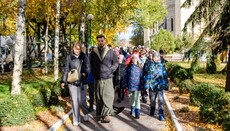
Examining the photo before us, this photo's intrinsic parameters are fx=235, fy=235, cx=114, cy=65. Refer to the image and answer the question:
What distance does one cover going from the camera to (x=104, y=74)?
241 inches

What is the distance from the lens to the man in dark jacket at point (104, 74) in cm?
614

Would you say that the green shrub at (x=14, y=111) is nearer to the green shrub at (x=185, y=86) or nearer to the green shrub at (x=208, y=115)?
the green shrub at (x=208, y=115)

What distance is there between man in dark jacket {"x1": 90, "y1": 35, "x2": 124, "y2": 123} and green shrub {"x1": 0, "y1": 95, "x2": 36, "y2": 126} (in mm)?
1908

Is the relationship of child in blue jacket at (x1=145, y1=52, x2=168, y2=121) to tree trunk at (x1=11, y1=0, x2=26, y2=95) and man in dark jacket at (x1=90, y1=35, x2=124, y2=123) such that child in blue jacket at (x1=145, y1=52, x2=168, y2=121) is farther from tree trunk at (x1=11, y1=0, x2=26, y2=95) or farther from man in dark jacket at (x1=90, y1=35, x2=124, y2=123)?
tree trunk at (x1=11, y1=0, x2=26, y2=95)

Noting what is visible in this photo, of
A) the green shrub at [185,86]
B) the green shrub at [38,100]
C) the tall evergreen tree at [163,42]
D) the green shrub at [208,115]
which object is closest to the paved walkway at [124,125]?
the green shrub at [208,115]

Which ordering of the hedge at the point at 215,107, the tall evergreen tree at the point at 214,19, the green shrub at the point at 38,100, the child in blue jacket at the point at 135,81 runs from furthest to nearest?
the tall evergreen tree at the point at 214,19, the green shrub at the point at 38,100, the child in blue jacket at the point at 135,81, the hedge at the point at 215,107

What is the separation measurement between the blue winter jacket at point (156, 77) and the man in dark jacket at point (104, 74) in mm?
1004

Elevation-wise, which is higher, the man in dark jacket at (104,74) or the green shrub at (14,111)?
the man in dark jacket at (104,74)

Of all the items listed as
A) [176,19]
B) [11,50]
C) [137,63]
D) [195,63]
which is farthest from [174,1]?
[137,63]

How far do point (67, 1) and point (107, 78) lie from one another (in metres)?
12.3

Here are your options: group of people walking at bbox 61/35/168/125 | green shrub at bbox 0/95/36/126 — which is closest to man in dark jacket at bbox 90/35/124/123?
group of people walking at bbox 61/35/168/125

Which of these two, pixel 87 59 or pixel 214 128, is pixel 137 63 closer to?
pixel 87 59

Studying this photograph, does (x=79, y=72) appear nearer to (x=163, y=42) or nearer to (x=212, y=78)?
(x=212, y=78)

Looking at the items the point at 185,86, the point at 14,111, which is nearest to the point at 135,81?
the point at 14,111
